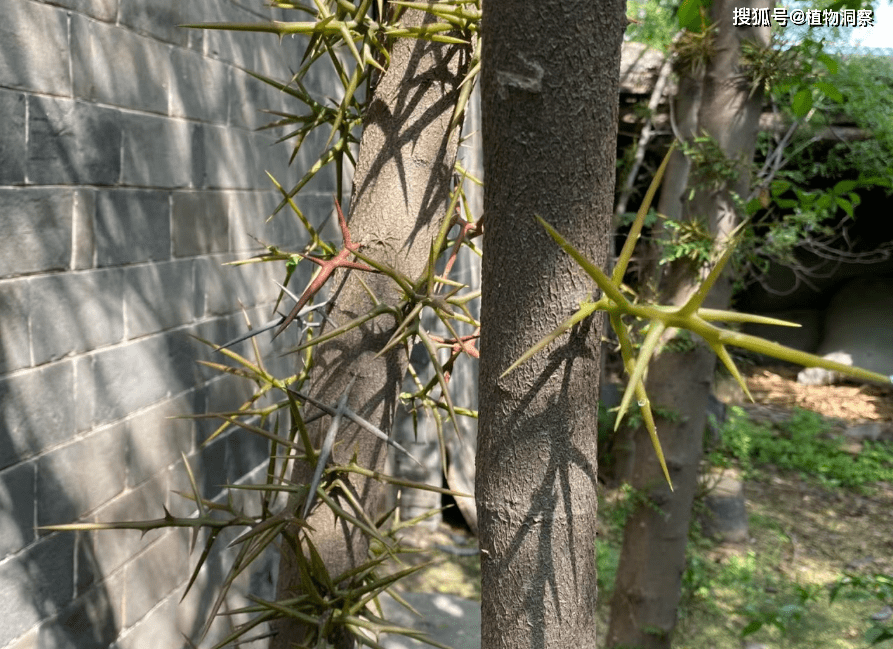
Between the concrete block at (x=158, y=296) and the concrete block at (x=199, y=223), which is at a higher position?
the concrete block at (x=199, y=223)

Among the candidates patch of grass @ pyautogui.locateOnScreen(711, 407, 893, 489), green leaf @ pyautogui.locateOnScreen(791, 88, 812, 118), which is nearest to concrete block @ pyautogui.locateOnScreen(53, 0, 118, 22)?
green leaf @ pyautogui.locateOnScreen(791, 88, 812, 118)

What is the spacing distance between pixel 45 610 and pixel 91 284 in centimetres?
79

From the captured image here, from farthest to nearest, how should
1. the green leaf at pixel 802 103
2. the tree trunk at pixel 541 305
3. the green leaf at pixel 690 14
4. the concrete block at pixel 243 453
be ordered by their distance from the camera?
the concrete block at pixel 243 453
the green leaf at pixel 802 103
the green leaf at pixel 690 14
the tree trunk at pixel 541 305

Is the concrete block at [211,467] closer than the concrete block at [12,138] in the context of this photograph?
No

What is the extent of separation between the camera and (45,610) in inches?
80.0

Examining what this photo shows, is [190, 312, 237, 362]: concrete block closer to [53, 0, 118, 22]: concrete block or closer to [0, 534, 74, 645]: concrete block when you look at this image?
Answer: [0, 534, 74, 645]: concrete block

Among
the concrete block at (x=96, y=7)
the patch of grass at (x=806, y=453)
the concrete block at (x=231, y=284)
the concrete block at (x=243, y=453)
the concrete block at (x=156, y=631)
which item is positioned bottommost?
the patch of grass at (x=806, y=453)

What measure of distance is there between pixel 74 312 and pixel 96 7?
750mm

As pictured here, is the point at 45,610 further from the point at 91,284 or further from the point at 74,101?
the point at 74,101

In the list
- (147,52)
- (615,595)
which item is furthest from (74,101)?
(615,595)

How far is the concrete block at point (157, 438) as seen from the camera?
236 cm

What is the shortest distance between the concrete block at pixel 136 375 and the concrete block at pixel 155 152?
451 millimetres

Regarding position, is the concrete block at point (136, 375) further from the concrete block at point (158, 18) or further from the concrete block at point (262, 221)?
the concrete block at point (158, 18)

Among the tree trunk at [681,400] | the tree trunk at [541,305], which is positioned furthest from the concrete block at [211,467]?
the tree trunk at [541,305]
